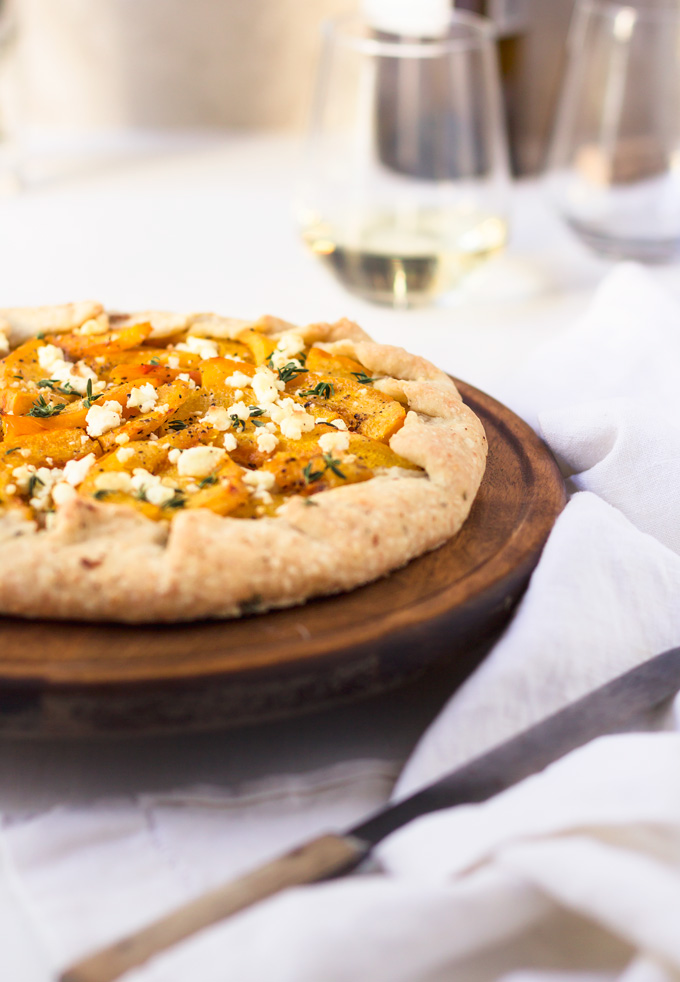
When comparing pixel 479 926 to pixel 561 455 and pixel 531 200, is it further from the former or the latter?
pixel 531 200

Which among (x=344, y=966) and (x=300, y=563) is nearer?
(x=344, y=966)

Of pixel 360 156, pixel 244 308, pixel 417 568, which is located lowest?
pixel 244 308

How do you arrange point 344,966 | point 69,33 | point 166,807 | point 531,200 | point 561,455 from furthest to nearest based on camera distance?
point 69,33, point 531,200, point 561,455, point 166,807, point 344,966

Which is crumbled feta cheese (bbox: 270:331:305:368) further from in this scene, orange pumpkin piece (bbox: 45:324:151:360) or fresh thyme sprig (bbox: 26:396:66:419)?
fresh thyme sprig (bbox: 26:396:66:419)

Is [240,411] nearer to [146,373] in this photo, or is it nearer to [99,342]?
[146,373]

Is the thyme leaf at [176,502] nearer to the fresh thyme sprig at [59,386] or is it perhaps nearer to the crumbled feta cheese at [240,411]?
the crumbled feta cheese at [240,411]

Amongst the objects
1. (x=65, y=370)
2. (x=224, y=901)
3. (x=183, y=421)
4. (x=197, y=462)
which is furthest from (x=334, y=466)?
(x=224, y=901)

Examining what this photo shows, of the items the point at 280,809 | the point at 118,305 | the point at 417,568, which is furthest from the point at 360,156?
the point at 280,809

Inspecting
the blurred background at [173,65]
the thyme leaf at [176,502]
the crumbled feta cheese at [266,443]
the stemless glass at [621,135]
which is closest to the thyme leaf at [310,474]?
the crumbled feta cheese at [266,443]
